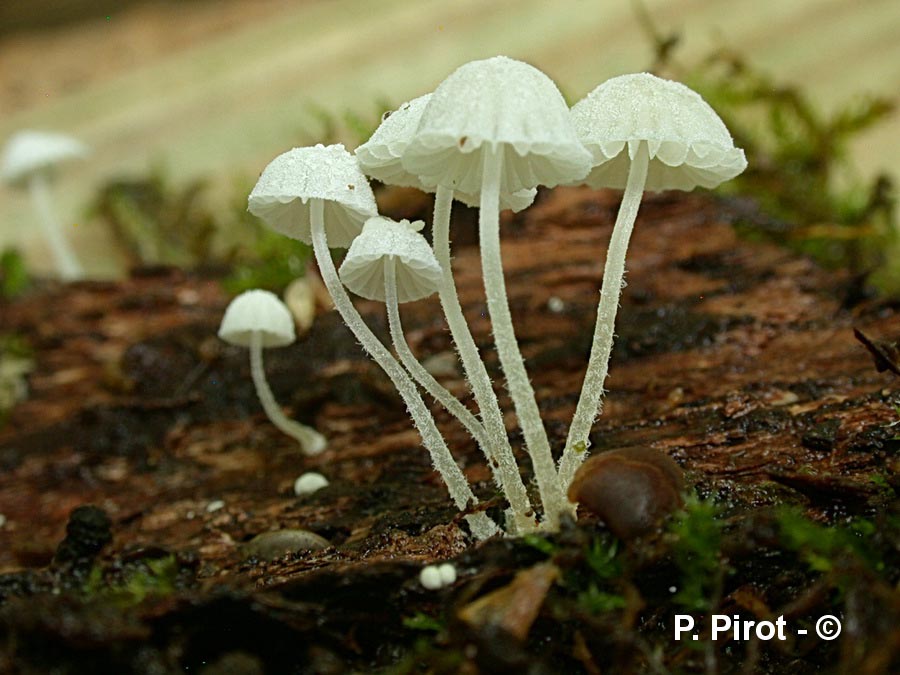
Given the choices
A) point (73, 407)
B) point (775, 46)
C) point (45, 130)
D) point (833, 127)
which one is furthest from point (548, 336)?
point (45, 130)

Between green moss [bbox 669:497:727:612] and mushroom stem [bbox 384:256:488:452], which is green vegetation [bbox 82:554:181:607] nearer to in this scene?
mushroom stem [bbox 384:256:488:452]

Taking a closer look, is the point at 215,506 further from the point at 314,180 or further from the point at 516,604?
the point at 516,604

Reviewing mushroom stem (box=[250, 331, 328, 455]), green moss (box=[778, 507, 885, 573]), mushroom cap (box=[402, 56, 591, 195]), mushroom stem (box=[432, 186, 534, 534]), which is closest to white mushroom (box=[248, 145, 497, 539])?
mushroom stem (box=[432, 186, 534, 534])

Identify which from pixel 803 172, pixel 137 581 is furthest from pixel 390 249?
pixel 803 172

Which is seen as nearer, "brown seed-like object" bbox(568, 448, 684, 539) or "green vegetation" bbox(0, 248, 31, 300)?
"brown seed-like object" bbox(568, 448, 684, 539)

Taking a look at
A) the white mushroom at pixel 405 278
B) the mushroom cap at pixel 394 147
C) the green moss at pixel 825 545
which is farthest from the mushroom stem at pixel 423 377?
the green moss at pixel 825 545
